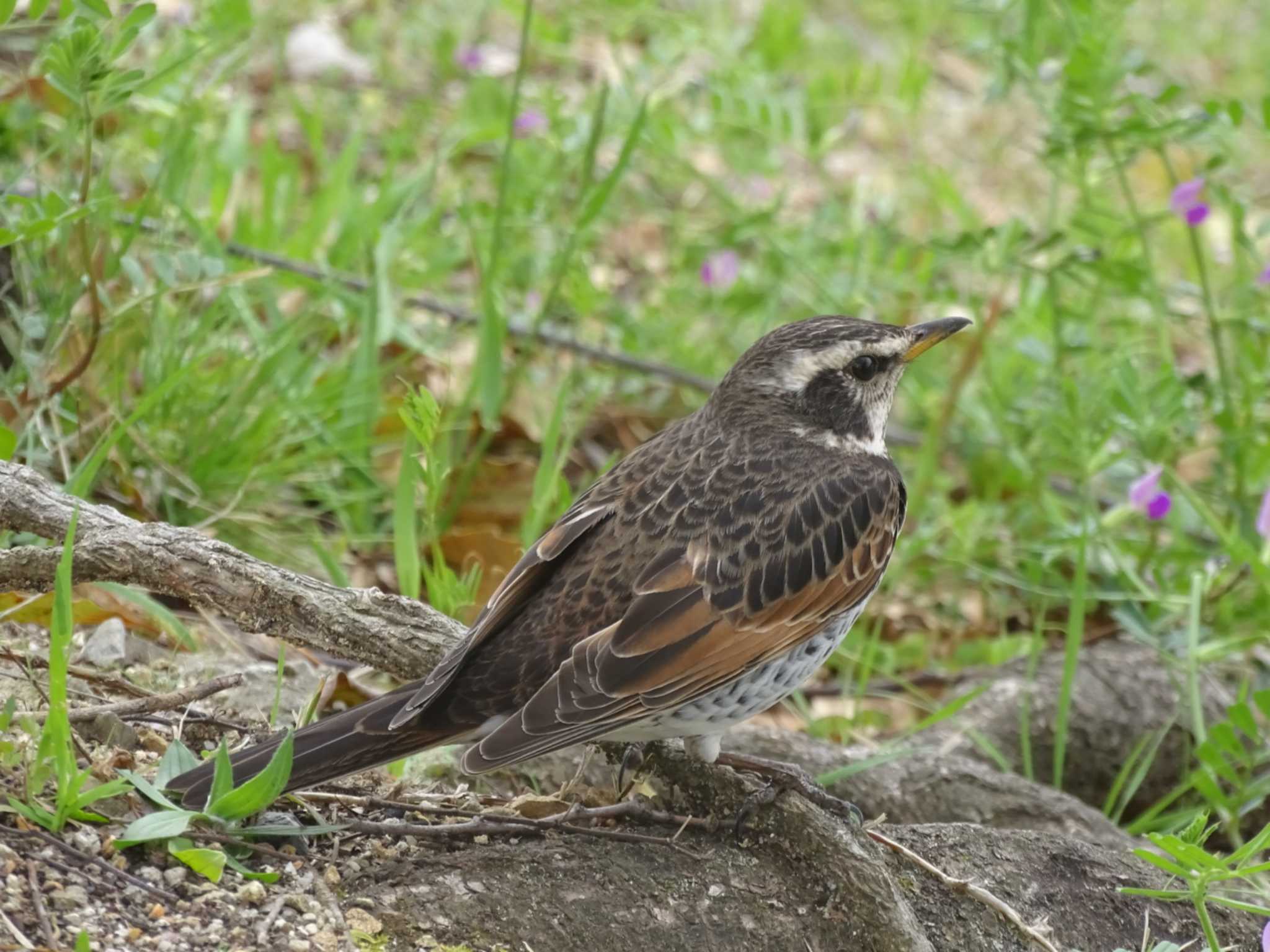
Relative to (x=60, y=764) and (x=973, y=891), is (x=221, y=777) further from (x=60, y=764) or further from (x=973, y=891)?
(x=973, y=891)

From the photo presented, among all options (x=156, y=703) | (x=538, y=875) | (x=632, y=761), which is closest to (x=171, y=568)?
(x=156, y=703)

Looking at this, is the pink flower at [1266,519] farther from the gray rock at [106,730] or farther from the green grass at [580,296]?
the gray rock at [106,730]

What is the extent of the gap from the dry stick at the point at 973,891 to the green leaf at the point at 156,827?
63.5 inches

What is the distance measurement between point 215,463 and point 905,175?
596cm

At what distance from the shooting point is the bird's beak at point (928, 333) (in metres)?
4.91

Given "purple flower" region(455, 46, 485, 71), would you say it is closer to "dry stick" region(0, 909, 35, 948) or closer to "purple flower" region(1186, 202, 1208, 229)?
"purple flower" region(1186, 202, 1208, 229)

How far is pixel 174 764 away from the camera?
11.5ft

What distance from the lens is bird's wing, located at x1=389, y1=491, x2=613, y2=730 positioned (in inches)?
148

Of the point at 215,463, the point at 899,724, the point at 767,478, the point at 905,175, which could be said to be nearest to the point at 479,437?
the point at 215,463

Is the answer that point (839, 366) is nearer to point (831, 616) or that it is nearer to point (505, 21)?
point (831, 616)

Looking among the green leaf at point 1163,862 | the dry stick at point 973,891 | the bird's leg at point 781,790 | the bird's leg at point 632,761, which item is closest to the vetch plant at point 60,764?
the bird's leg at point 632,761

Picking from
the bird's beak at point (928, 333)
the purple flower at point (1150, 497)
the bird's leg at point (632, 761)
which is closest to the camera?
the bird's leg at point (632, 761)

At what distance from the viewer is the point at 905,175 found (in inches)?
398

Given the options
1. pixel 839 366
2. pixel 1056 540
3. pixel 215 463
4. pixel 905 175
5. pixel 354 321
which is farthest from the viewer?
pixel 905 175
